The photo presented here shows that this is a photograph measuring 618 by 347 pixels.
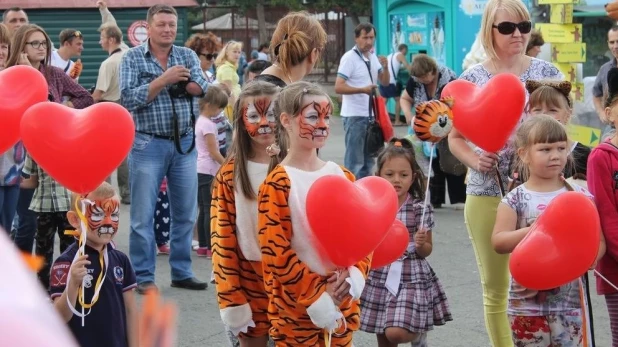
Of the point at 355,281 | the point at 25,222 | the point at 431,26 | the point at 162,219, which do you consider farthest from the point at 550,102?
the point at 431,26

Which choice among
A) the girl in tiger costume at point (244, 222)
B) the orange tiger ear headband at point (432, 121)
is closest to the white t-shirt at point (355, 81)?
the orange tiger ear headband at point (432, 121)

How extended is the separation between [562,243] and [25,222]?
4500 millimetres

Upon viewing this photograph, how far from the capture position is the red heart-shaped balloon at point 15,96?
191 inches

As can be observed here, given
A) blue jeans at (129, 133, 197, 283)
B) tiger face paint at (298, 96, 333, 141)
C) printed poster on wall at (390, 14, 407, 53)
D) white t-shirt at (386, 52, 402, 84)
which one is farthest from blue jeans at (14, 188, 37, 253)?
printed poster on wall at (390, 14, 407, 53)

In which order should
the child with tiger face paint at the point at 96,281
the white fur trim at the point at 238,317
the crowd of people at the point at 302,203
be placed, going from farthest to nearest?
the child with tiger face paint at the point at 96,281, the white fur trim at the point at 238,317, the crowd of people at the point at 302,203

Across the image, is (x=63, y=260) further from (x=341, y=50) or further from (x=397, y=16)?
(x=341, y=50)

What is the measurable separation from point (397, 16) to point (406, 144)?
15.9 metres

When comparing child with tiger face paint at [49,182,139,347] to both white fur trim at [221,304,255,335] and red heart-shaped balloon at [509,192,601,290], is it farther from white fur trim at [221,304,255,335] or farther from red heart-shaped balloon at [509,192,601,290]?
red heart-shaped balloon at [509,192,601,290]

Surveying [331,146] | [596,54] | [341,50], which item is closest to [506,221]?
[596,54]

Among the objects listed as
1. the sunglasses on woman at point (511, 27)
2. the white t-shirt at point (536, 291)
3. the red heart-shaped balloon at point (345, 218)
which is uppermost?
the sunglasses on woman at point (511, 27)

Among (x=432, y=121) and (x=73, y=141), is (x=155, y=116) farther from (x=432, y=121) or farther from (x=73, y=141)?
(x=432, y=121)

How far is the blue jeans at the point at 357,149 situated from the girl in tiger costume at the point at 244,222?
700 cm

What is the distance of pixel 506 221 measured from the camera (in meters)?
4.23

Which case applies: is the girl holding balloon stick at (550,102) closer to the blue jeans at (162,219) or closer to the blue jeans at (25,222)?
the blue jeans at (25,222)
